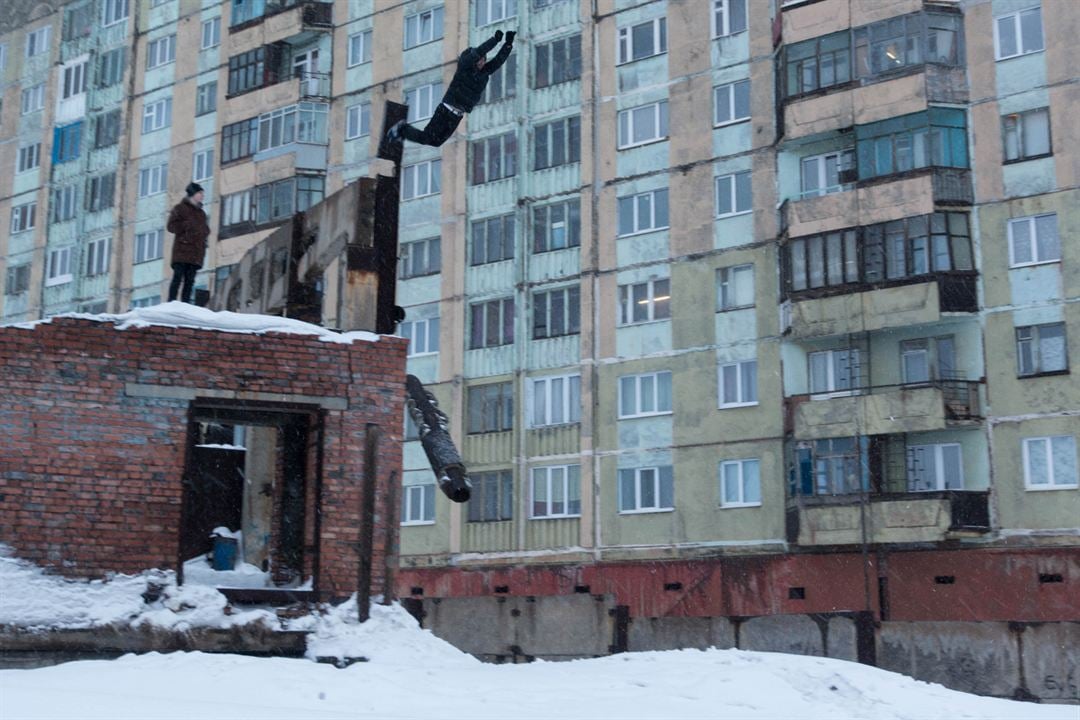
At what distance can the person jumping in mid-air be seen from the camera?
56.8 feet

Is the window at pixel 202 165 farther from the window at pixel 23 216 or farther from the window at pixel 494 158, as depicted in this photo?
the window at pixel 494 158

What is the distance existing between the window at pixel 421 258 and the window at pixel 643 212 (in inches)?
237

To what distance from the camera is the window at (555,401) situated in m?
36.6

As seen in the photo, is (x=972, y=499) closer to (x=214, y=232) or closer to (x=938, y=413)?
(x=938, y=413)

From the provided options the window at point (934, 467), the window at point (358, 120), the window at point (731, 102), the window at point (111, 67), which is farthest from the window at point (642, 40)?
the window at point (111, 67)

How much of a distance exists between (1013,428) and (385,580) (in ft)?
64.8

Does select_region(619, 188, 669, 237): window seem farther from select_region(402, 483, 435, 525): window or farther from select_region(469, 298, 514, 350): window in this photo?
select_region(402, 483, 435, 525): window

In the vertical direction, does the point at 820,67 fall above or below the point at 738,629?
above

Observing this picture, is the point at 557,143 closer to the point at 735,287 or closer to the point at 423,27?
the point at 423,27

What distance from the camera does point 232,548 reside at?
671 inches

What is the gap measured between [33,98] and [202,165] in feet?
36.5

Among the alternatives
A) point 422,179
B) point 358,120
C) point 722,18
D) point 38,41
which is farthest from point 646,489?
point 38,41

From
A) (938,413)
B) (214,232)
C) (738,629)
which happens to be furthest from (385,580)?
(214,232)

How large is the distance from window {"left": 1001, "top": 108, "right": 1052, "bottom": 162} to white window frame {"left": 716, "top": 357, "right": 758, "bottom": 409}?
7.76 m
